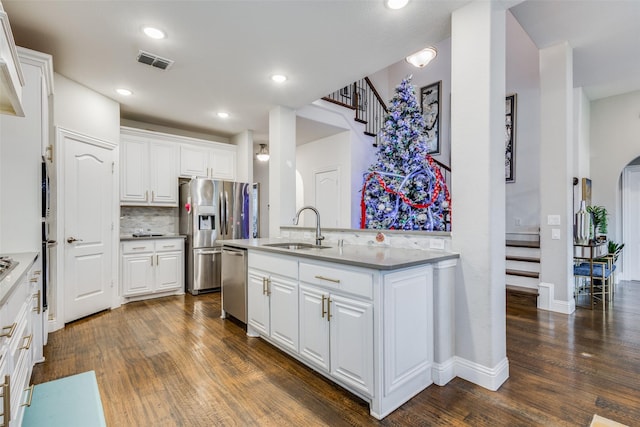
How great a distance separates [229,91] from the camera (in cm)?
378

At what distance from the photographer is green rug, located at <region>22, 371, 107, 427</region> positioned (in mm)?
1671

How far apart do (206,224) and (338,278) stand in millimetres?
3384

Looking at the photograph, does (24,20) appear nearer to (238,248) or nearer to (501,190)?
(238,248)

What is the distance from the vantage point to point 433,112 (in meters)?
6.48

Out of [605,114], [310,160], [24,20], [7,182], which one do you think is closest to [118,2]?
[24,20]

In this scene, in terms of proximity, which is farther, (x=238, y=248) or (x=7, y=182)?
(x=238, y=248)

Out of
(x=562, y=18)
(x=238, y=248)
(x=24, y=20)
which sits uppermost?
(x=562, y=18)

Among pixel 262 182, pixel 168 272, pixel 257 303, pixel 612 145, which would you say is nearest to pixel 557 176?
pixel 612 145

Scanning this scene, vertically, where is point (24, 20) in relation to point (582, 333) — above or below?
above

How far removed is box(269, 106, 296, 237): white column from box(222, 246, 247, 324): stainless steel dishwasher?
0.92 meters

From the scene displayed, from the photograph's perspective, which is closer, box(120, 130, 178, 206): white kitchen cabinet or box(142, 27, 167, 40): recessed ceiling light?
box(142, 27, 167, 40): recessed ceiling light

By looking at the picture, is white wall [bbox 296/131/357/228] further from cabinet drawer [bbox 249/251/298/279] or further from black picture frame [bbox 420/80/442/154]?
cabinet drawer [bbox 249/251/298/279]

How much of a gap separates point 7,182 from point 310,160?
15.7 ft

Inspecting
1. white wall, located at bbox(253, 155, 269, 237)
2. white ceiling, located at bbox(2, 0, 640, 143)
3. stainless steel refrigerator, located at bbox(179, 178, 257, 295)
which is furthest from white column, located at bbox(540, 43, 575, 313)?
white wall, located at bbox(253, 155, 269, 237)
